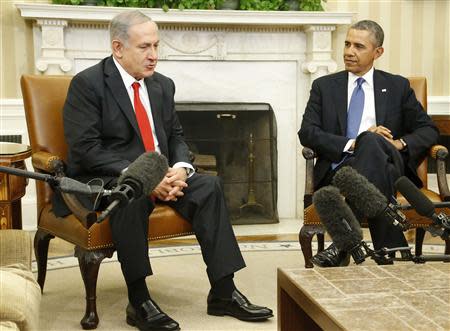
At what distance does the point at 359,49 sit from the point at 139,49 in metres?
1.27

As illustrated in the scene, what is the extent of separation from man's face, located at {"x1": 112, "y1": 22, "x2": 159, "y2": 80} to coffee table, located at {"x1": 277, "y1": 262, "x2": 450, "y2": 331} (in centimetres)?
139

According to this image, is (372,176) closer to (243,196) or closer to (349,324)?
(349,324)

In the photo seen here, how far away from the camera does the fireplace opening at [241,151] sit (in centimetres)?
529

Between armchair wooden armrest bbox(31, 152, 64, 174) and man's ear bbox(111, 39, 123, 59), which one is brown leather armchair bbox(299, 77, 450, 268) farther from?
armchair wooden armrest bbox(31, 152, 64, 174)

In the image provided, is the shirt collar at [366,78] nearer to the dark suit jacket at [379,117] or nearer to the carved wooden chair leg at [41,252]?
the dark suit jacket at [379,117]

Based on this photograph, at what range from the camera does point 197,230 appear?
10.3 feet

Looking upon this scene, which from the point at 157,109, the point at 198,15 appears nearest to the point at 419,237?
the point at 157,109

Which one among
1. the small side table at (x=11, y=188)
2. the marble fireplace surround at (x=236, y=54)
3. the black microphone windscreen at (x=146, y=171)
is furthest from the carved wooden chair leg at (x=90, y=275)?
the marble fireplace surround at (x=236, y=54)

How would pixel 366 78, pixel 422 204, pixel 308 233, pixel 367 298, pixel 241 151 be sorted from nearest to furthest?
1. pixel 422 204
2. pixel 367 298
3. pixel 308 233
4. pixel 366 78
5. pixel 241 151

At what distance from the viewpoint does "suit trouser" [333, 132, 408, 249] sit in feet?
10.8

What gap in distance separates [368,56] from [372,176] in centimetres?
81

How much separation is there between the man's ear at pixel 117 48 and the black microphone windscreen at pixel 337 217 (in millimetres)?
1674

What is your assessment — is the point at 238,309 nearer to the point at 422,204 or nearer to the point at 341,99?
the point at 341,99

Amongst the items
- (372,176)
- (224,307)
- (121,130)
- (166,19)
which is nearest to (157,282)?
(224,307)
